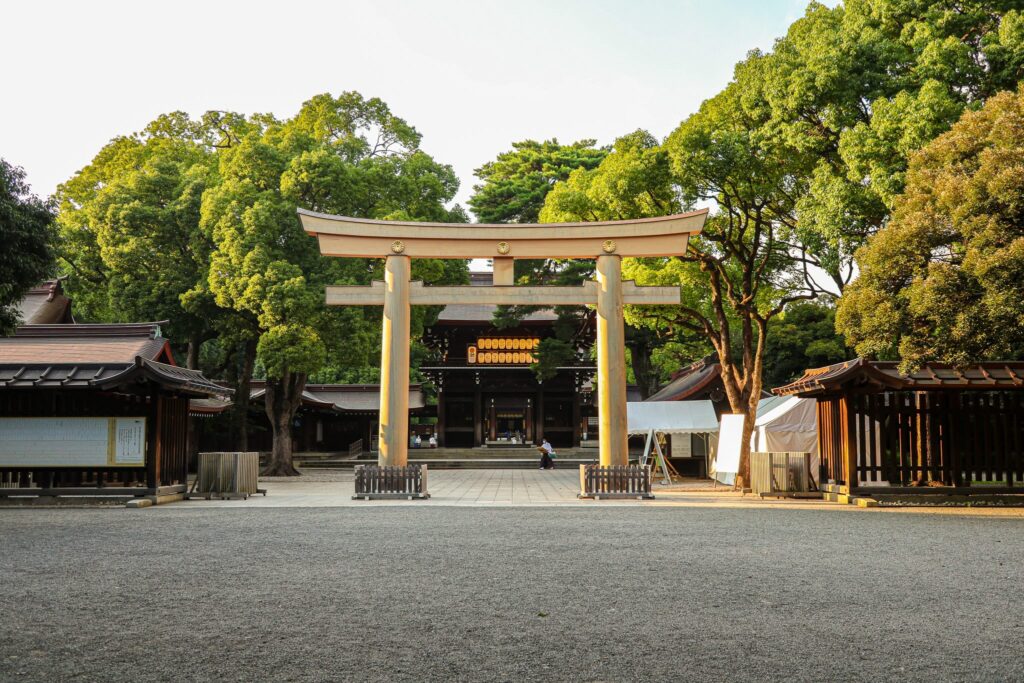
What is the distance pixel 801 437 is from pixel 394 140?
17029mm

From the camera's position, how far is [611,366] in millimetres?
17656

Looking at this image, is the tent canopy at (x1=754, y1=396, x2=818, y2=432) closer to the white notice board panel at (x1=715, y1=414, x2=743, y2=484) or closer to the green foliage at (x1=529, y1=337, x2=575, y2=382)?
the white notice board panel at (x1=715, y1=414, x2=743, y2=484)

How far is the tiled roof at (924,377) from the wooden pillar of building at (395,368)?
27.2ft

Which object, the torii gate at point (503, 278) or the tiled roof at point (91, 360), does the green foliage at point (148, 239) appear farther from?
the torii gate at point (503, 278)

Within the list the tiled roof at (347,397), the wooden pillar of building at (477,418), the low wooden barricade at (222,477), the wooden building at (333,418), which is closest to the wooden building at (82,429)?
the low wooden barricade at (222,477)

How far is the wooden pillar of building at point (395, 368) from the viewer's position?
57.4ft

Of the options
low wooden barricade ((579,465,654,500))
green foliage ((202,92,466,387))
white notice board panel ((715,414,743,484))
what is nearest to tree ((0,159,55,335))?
green foliage ((202,92,466,387))

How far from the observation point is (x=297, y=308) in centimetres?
2369

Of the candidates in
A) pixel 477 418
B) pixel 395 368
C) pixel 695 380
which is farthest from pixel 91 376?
pixel 477 418

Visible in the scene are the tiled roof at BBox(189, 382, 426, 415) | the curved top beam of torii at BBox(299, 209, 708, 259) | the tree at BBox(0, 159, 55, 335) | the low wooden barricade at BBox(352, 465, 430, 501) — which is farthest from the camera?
the tiled roof at BBox(189, 382, 426, 415)

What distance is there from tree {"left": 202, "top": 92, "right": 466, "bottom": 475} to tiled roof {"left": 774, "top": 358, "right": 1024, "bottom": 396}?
44.6 feet

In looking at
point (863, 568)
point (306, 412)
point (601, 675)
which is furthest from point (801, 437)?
point (306, 412)

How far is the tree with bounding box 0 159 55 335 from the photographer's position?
1342cm

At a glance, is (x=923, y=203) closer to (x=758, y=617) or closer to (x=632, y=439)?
(x=758, y=617)
